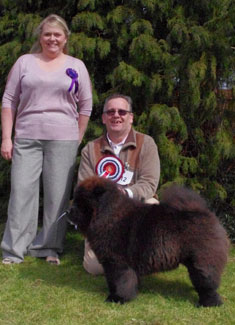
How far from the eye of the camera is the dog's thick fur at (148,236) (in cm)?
358

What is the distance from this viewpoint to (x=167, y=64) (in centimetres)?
525

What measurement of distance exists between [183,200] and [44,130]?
1.72 metres

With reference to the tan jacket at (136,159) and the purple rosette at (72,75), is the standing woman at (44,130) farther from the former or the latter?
the tan jacket at (136,159)

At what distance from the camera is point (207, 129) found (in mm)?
5805

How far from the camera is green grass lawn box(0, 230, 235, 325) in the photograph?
3502 mm

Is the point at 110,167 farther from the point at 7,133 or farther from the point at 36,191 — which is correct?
the point at 7,133

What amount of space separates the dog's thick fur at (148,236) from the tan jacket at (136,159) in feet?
1.93

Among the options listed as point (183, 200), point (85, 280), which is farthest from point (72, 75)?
point (85, 280)

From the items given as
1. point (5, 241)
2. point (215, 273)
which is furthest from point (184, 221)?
point (5, 241)

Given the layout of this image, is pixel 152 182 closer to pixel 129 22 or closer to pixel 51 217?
pixel 51 217

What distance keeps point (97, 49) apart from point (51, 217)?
2.12m

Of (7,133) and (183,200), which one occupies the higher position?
(7,133)

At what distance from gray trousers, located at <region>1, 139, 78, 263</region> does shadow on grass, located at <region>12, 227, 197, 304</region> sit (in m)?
0.20

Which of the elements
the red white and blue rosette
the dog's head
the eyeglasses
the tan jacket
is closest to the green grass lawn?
the dog's head
